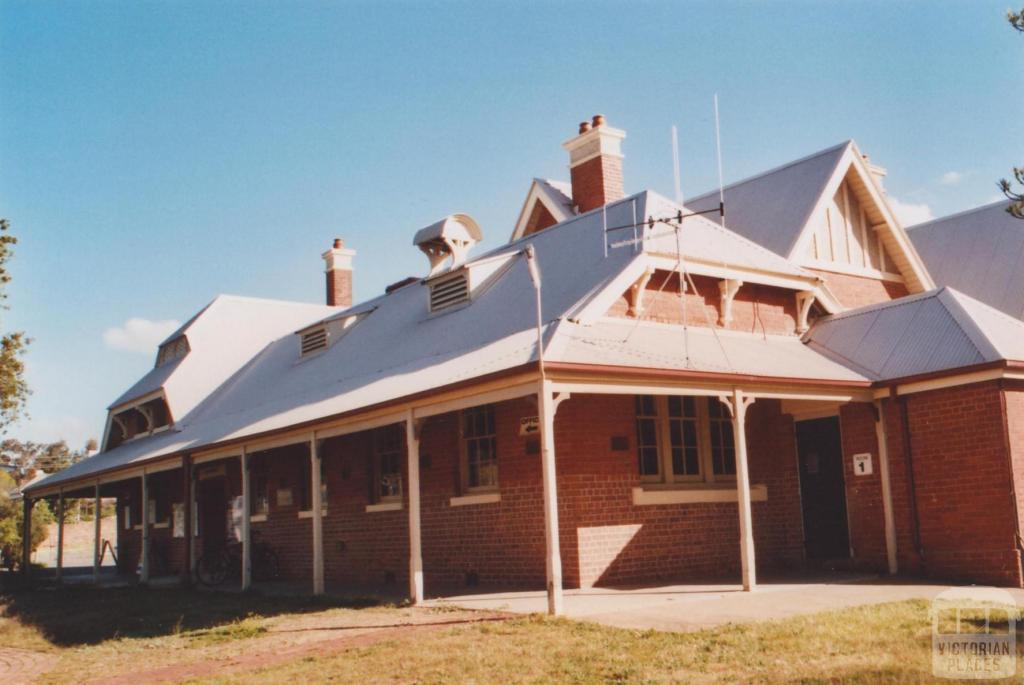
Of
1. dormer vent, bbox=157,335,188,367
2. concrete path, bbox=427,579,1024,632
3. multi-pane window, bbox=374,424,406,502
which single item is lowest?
concrete path, bbox=427,579,1024,632

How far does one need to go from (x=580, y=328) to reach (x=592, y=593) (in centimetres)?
329

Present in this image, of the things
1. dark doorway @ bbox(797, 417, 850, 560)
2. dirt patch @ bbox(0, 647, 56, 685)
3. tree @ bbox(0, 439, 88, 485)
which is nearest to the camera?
dirt patch @ bbox(0, 647, 56, 685)

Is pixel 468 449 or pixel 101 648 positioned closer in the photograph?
pixel 101 648

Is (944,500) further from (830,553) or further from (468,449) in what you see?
(468,449)

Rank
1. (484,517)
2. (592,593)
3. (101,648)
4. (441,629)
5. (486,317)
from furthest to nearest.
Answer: (486,317) < (484,517) < (592,593) < (101,648) < (441,629)

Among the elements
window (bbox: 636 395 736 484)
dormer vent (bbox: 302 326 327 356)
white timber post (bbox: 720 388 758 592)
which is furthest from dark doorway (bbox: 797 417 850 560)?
dormer vent (bbox: 302 326 327 356)

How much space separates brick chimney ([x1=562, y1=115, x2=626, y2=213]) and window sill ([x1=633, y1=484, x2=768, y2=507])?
6313 millimetres

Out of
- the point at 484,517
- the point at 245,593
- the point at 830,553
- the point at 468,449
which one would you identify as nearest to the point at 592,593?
the point at 484,517

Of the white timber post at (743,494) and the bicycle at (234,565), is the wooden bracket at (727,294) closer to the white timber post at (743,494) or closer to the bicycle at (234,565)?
the white timber post at (743,494)

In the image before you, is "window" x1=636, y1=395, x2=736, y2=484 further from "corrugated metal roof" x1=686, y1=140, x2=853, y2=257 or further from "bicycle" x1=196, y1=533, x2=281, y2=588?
"bicycle" x1=196, y1=533, x2=281, y2=588

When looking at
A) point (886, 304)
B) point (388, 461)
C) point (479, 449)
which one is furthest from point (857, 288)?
point (388, 461)

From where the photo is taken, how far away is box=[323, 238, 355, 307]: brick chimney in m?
29.1

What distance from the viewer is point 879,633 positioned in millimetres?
8516

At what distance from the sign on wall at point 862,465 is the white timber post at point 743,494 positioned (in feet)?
8.46
